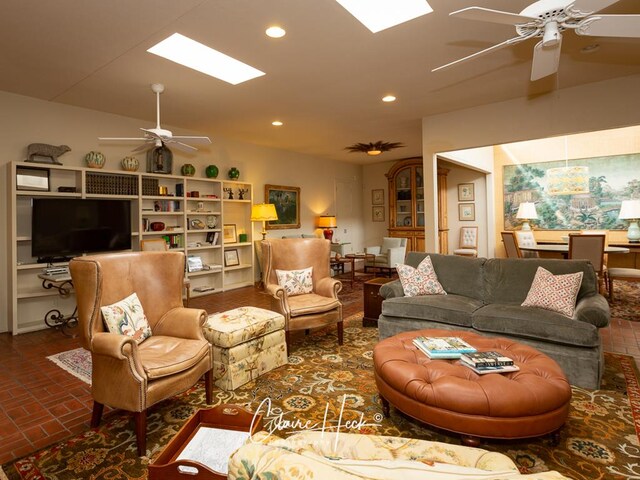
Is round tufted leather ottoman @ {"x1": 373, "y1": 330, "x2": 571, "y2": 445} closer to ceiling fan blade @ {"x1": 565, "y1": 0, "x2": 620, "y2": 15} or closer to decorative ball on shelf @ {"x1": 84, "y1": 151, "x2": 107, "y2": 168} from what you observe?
ceiling fan blade @ {"x1": 565, "y1": 0, "x2": 620, "y2": 15}

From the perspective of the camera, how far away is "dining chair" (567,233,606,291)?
14.8 ft

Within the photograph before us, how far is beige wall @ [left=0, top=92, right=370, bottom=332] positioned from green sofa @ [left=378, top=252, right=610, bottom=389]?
4140 millimetres

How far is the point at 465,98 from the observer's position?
15.1 ft

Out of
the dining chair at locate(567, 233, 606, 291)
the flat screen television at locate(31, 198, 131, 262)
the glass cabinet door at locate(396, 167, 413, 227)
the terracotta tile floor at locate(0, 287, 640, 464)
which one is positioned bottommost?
the terracotta tile floor at locate(0, 287, 640, 464)

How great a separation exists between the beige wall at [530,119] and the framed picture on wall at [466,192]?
11.3 feet

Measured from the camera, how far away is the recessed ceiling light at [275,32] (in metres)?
2.88

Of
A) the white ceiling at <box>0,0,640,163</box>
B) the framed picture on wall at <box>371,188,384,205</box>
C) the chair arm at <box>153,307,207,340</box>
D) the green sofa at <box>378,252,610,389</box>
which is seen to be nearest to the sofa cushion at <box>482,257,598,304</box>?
the green sofa at <box>378,252,610,389</box>

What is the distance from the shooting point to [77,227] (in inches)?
175

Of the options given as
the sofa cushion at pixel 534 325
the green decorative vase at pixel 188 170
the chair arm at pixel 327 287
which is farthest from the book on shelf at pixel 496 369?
the green decorative vase at pixel 188 170

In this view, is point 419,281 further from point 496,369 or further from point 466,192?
point 466,192

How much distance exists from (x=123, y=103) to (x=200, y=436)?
449 centimetres

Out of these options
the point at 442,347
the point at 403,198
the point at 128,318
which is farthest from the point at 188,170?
the point at 403,198

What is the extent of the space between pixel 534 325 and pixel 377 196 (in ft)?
24.3

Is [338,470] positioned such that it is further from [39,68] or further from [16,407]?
[39,68]
